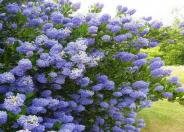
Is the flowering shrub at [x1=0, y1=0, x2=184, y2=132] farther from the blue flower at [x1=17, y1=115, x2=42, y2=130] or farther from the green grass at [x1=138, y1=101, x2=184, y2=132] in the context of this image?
the green grass at [x1=138, y1=101, x2=184, y2=132]

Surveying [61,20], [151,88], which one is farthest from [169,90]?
[61,20]

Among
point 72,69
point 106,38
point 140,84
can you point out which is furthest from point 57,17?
point 140,84

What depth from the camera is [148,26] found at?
6.76 m

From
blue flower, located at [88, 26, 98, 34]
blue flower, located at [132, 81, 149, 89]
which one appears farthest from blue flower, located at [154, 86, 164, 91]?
blue flower, located at [88, 26, 98, 34]

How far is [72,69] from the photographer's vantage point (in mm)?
5305

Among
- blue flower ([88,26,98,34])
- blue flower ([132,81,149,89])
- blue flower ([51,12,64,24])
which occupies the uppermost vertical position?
blue flower ([51,12,64,24])

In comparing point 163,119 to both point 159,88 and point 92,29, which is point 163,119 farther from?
point 92,29

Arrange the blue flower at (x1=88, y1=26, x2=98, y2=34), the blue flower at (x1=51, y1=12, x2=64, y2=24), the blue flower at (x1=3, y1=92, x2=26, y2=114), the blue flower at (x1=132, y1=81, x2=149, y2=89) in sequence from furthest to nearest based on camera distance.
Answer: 1. the blue flower at (x1=132, y1=81, x2=149, y2=89)
2. the blue flower at (x1=51, y1=12, x2=64, y2=24)
3. the blue flower at (x1=88, y1=26, x2=98, y2=34)
4. the blue flower at (x1=3, y1=92, x2=26, y2=114)

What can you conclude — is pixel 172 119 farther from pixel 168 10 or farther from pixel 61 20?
pixel 168 10

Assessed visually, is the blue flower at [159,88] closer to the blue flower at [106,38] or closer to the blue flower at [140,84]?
the blue flower at [140,84]

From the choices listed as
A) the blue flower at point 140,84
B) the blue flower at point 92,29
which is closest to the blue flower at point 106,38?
the blue flower at point 92,29

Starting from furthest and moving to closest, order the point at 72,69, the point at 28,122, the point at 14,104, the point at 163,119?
1. the point at 163,119
2. the point at 72,69
3. the point at 14,104
4. the point at 28,122

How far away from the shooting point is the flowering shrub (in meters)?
5.06

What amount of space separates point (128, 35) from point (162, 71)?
0.79 meters
